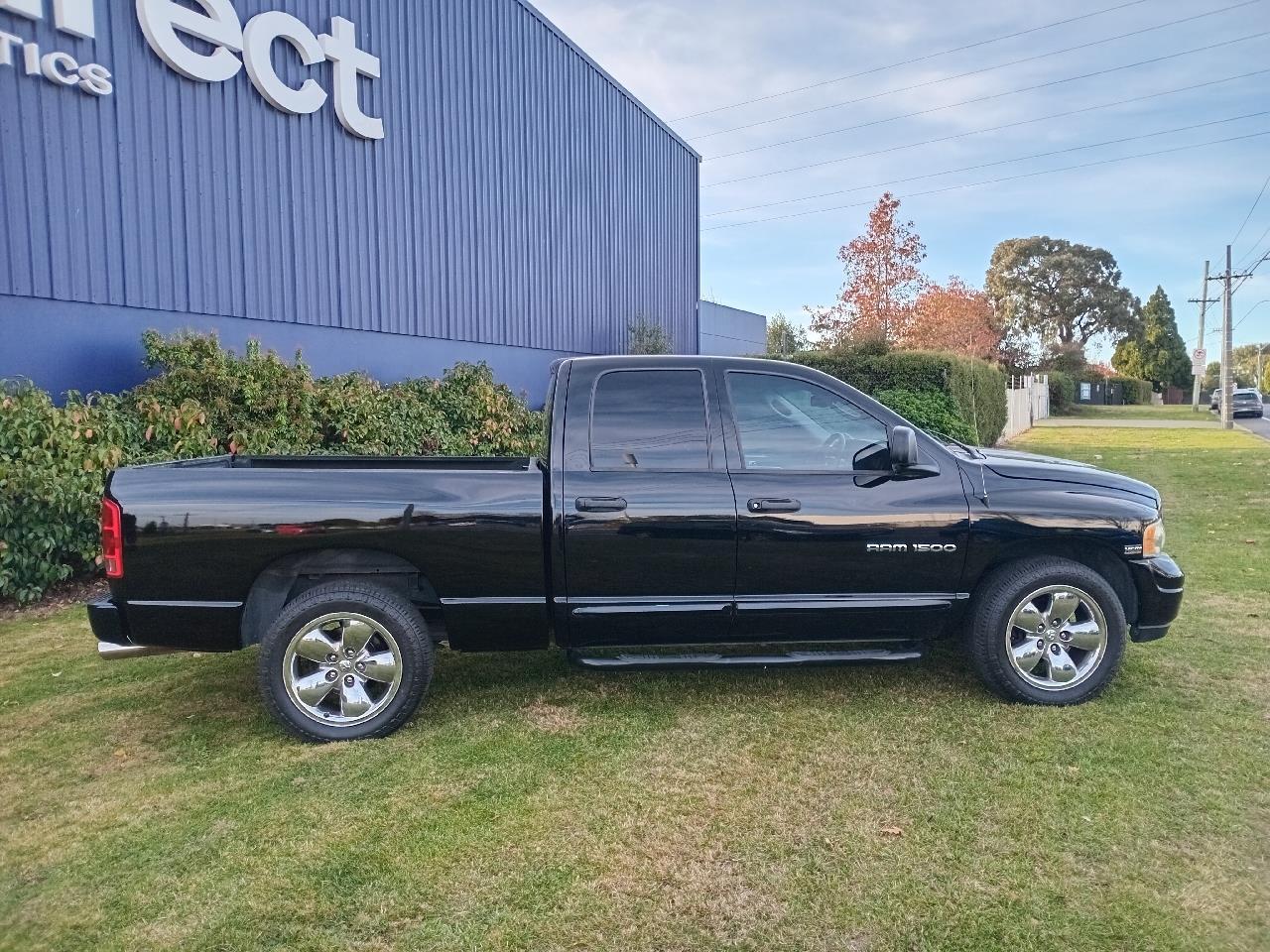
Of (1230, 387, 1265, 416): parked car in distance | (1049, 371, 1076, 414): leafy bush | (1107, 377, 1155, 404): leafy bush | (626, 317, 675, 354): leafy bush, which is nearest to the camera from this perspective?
(626, 317, 675, 354): leafy bush

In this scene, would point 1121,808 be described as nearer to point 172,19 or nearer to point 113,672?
point 113,672

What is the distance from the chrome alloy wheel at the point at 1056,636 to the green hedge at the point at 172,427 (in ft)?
16.9

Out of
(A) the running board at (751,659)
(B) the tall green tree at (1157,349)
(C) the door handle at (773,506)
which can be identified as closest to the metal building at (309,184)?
(A) the running board at (751,659)

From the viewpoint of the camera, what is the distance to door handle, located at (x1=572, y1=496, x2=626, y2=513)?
403 centimetres

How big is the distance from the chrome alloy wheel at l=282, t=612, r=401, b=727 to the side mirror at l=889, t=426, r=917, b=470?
2.50 meters

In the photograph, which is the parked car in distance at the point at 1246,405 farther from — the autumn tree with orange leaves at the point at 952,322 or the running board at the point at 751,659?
the running board at the point at 751,659

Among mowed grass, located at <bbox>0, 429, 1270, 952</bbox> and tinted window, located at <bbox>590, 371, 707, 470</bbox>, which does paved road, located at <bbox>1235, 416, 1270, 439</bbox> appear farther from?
tinted window, located at <bbox>590, 371, 707, 470</bbox>

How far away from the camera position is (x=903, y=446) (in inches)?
155

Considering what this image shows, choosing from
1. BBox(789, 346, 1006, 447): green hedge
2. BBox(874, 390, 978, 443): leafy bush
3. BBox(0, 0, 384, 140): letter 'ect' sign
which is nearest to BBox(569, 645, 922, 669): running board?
BBox(0, 0, 384, 140): letter 'ect' sign

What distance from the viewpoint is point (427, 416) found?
10.4m

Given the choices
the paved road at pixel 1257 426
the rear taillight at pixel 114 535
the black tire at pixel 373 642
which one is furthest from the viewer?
the paved road at pixel 1257 426

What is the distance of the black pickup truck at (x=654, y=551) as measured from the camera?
388 cm

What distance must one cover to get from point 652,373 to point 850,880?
2.47m

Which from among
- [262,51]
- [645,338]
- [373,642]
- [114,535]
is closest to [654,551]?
[373,642]
